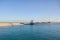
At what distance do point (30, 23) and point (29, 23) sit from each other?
55 cm

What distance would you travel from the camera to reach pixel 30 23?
34.4 m

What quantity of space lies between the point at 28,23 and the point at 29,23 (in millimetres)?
683

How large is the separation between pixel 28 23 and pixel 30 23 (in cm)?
123

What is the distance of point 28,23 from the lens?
35.5 metres

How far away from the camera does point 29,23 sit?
114 feet
